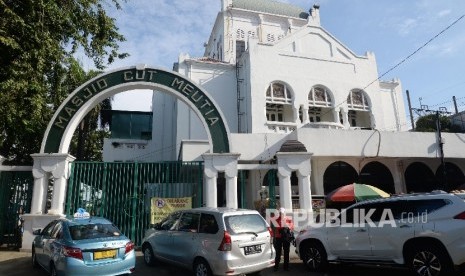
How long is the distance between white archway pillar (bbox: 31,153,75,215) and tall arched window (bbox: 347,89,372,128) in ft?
61.7

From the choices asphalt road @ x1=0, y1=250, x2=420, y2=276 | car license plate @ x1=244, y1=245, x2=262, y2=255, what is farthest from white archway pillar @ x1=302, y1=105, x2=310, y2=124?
car license plate @ x1=244, y1=245, x2=262, y2=255

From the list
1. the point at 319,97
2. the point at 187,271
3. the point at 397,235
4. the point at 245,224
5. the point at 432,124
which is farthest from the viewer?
the point at 432,124

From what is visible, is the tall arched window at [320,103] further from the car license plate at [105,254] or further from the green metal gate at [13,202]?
the car license plate at [105,254]

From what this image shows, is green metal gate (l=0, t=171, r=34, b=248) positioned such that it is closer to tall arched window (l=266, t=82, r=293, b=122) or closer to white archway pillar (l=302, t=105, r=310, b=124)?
tall arched window (l=266, t=82, r=293, b=122)

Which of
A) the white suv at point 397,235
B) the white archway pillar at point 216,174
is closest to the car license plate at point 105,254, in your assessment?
the white suv at point 397,235

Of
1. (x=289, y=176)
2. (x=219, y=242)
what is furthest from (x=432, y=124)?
(x=219, y=242)

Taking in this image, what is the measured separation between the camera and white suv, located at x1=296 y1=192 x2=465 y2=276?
7.02 m

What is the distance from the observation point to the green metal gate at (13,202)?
12.0m

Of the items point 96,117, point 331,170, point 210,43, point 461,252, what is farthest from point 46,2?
point 210,43

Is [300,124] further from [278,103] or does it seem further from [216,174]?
[216,174]

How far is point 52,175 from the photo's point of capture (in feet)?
39.3

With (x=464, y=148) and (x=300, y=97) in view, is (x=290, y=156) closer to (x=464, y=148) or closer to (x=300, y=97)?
(x=300, y=97)

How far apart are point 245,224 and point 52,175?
7762 mm

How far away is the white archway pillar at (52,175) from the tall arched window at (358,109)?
61.7 feet
